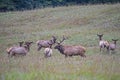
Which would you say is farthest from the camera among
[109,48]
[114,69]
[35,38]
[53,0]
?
[53,0]

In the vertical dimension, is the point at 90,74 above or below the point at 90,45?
above

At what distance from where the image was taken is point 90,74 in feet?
27.9

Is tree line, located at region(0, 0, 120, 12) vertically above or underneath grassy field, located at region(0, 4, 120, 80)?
above

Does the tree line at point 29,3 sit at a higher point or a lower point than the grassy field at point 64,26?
higher

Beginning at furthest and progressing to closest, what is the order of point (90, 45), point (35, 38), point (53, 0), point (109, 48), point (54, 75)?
point (53, 0)
point (35, 38)
point (90, 45)
point (109, 48)
point (54, 75)

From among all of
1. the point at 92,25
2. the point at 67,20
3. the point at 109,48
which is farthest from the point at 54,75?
the point at 67,20

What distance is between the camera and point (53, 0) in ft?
207

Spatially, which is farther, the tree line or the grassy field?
the tree line

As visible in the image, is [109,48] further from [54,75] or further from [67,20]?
[67,20]

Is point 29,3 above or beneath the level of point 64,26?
above

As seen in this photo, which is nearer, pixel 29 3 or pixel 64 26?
pixel 64 26

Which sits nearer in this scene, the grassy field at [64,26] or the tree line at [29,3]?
the grassy field at [64,26]

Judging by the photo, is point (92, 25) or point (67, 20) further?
point (67, 20)

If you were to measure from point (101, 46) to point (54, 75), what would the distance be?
13.3 metres
